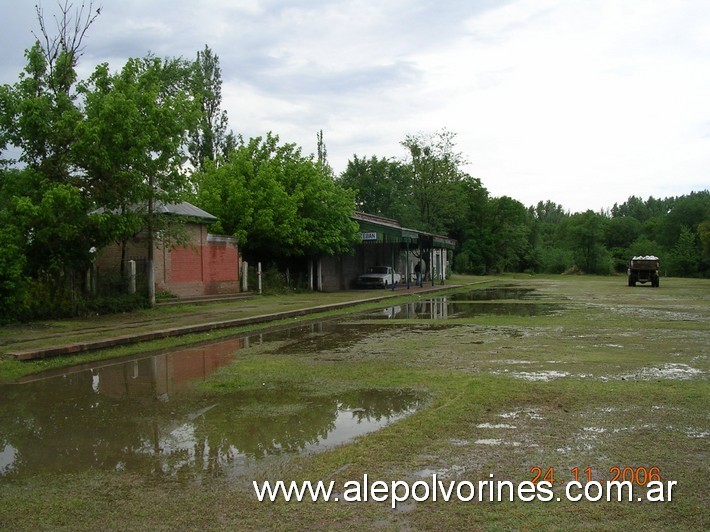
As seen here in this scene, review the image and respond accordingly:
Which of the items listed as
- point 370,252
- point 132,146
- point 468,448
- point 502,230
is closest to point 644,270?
point 370,252

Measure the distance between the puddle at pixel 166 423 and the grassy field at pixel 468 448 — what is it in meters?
0.28

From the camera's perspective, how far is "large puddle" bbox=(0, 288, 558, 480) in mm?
5605

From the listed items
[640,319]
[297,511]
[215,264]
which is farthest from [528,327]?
[215,264]

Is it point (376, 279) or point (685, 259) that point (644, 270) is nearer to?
point (376, 279)

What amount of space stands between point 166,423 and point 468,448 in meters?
3.45

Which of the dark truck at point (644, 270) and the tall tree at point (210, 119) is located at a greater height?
the tall tree at point (210, 119)

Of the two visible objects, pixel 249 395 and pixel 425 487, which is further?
pixel 249 395

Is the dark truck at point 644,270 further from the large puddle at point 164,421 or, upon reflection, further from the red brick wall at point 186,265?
the large puddle at point 164,421

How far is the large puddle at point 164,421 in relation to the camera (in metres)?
5.61

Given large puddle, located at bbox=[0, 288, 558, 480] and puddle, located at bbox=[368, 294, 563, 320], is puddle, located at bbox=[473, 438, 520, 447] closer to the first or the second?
large puddle, located at bbox=[0, 288, 558, 480]

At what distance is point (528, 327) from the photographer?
16.3 m

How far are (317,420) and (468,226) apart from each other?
67.9 meters

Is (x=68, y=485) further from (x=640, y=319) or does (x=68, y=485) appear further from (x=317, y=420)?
(x=640, y=319)

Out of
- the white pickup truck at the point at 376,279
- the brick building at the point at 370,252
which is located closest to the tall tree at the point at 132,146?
the brick building at the point at 370,252
